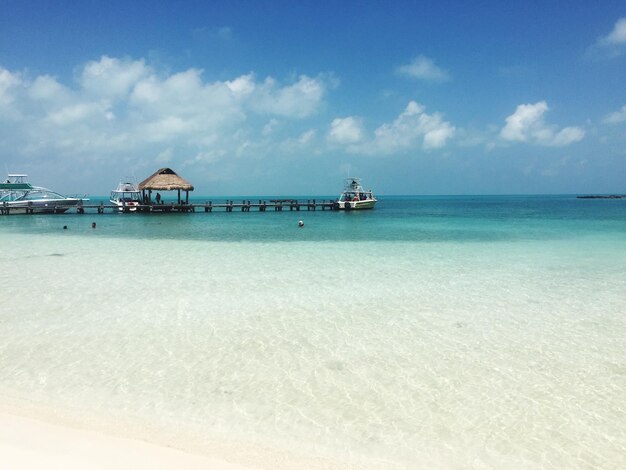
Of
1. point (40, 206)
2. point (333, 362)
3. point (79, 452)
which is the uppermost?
point (40, 206)

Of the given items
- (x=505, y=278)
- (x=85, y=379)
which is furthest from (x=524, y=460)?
(x=505, y=278)

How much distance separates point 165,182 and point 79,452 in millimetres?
38701

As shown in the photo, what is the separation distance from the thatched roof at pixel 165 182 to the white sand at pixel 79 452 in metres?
37.2

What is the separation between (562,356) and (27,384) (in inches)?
238

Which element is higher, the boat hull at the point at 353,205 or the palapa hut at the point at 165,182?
the palapa hut at the point at 165,182

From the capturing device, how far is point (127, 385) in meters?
4.64

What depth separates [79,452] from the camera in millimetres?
3158

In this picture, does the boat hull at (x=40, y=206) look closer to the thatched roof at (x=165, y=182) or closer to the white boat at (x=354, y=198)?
the thatched roof at (x=165, y=182)

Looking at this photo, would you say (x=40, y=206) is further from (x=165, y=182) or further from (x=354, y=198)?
(x=354, y=198)

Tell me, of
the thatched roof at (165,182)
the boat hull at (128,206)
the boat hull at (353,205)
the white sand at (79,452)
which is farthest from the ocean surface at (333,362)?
the boat hull at (353,205)

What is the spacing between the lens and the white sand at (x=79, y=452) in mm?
2959

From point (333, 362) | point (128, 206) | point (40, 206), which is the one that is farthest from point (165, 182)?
point (333, 362)

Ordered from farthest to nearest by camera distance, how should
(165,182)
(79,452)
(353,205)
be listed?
(353,205), (165,182), (79,452)

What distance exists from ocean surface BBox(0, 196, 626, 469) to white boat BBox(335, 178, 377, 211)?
35.4 metres
